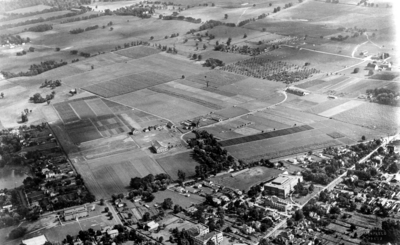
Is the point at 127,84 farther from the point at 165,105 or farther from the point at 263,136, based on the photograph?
the point at 263,136

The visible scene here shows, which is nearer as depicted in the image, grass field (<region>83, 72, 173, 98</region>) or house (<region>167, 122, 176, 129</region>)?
house (<region>167, 122, 176, 129</region>)

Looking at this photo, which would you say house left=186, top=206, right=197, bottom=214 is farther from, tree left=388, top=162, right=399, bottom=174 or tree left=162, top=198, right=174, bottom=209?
tree left=388, top=162, right=399, bottom=174

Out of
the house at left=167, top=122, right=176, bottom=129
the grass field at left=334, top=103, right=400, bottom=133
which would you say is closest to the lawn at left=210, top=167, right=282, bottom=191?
the house at left=167, top=122, right=176, bottom=129

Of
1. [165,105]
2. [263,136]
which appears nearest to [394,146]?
[263,136]

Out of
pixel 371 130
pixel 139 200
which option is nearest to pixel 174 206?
pixel 139 200

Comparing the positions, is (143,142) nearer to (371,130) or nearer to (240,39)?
(371,130)

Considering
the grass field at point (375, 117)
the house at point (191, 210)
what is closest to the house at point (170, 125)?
the grass field at point (375, 117)

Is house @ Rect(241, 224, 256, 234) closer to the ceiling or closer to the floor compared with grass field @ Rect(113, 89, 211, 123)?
closer to the floor
